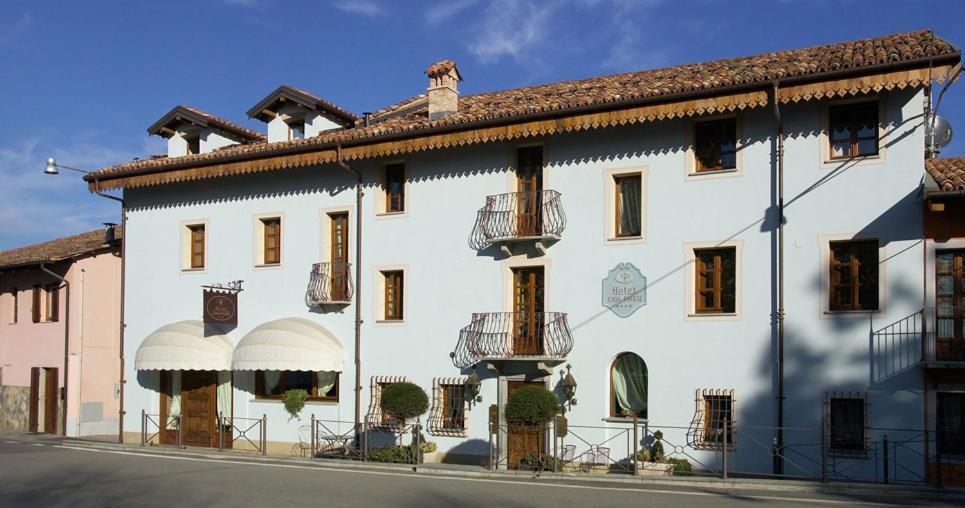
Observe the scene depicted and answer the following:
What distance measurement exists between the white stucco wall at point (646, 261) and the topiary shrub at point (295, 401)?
0.24 meters

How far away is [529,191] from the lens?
2359 centimetres

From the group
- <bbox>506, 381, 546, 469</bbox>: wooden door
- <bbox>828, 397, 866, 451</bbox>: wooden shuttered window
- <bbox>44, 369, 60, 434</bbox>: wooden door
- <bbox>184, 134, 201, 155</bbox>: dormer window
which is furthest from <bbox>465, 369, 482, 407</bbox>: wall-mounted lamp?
<bbox>44, 369, 60, 434</bbox>: wooden door

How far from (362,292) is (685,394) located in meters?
8.96

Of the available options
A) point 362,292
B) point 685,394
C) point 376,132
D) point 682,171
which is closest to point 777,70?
point 682,171

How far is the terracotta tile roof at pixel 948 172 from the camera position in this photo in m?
18.3

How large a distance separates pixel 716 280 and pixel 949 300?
14.9 feet

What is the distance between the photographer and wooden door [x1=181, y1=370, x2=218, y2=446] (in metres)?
28.0

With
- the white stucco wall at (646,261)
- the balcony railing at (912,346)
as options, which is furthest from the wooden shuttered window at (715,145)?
the balcony railing at (912,346)

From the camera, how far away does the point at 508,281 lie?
23625 mm

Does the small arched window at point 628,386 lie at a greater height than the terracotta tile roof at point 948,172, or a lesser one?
lesser

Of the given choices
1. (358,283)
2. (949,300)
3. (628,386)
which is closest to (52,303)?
(358,283)

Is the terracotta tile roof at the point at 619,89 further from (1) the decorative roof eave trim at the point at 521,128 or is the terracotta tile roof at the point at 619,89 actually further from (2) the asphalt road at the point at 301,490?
(2) the asphalt road at the point at 301,490

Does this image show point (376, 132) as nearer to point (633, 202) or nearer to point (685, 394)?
point (633, 202)

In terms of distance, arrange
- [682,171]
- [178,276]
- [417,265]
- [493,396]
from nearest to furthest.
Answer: [682,171] < [493,396] < [417,265] < [178,276]
